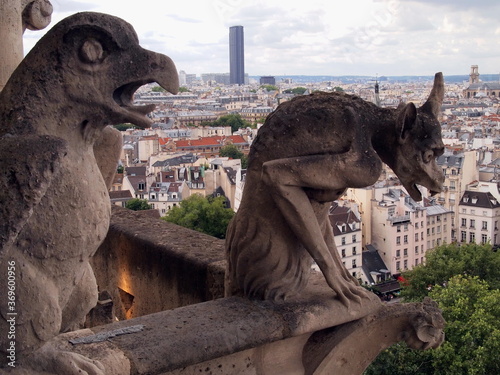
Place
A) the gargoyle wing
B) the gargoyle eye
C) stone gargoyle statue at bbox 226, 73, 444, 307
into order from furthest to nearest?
the gargoyle eye < stone gargoyle statue at bbox 226, 73, 444, 307 < the gargoyle wing

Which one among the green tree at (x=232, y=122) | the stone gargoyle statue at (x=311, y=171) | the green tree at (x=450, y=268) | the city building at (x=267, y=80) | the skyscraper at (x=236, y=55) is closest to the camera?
the stone gargoyle statue at (x=311, y=171)

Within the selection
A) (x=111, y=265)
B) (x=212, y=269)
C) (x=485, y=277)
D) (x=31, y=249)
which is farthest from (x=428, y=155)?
(x=485, y=277)

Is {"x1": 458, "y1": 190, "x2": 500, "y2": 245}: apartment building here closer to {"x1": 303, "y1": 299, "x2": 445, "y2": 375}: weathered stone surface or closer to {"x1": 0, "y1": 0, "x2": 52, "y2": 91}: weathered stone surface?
{"x1": 0, "y1": 0, "x2": 52, "y2": 91}: weathered stone surface

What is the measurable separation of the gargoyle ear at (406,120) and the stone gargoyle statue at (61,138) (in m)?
0.96

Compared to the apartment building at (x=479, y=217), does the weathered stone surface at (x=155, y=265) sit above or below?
above

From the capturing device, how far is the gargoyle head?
2.45 metres

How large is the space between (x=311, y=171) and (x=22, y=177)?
1072 mm

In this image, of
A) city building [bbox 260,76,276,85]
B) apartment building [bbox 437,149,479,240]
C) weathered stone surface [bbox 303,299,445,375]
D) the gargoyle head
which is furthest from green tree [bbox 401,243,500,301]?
city building [bbox 260,76,276,85]

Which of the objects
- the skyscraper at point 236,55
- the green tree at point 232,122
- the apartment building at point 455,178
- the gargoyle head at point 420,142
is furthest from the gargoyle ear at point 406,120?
the skyscraper at point 236,55

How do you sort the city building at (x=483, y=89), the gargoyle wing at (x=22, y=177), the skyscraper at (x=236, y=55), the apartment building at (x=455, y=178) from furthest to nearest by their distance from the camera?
the skyscraper at (x=236, y=55), the city building at (x=483, y=89), the apartment building at (x=455, y=178), the gargoyle wing at (x=22, y=177)

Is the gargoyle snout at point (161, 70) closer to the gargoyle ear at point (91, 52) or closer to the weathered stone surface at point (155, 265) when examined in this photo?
the gargoyle ear at point (91, 52)

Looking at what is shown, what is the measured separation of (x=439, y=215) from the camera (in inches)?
1452

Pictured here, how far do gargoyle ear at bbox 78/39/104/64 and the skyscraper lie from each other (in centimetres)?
15778

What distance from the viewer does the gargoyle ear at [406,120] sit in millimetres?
2416
